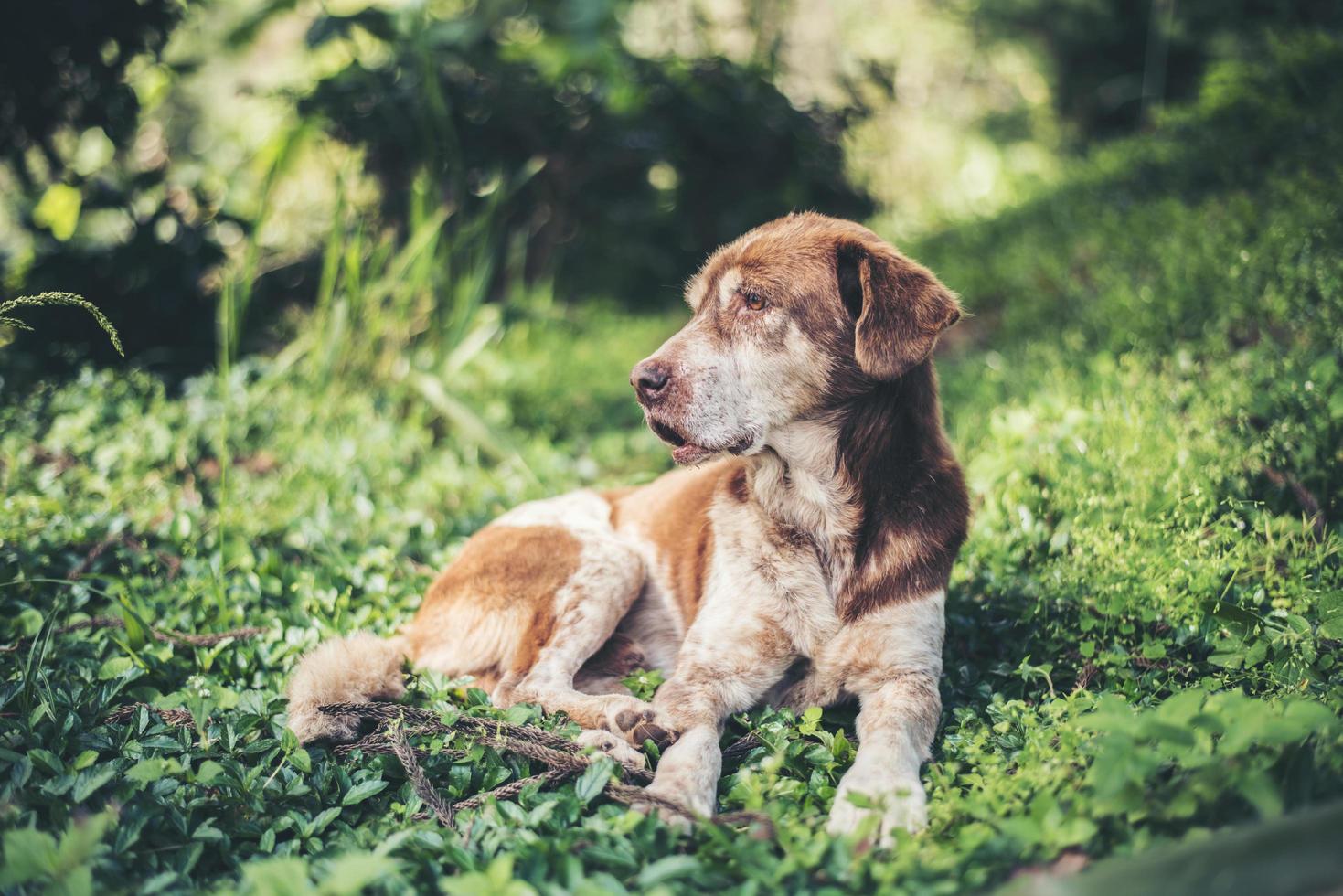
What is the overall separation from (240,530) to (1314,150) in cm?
665

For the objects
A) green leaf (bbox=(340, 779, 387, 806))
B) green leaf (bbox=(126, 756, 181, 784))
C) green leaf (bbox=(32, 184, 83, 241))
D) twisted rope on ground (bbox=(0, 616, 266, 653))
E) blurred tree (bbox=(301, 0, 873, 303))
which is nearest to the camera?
green leaf (bbox=(126, 756, 181, 784))

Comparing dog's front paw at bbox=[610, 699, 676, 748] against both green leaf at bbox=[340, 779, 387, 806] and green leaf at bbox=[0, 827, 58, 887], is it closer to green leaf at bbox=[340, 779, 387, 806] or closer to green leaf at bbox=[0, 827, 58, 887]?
green leaf at bbox=[340, 779, 387, 806]

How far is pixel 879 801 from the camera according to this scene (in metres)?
1.99

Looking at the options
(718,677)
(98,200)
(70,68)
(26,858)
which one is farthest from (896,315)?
(98,200)

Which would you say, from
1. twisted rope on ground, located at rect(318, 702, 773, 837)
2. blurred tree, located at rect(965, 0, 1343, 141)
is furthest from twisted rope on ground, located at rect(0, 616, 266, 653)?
blurred tree, located at rect(965, 0, 1343, 141)

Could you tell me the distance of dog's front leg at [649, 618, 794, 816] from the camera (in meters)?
2.57

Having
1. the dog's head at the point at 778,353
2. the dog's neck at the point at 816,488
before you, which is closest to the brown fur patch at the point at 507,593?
the dog's head at the point at 778,353

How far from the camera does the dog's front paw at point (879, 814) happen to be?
78.7 inches

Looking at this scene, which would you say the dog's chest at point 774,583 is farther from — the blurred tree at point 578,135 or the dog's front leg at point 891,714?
the blurred tree at point 578,135

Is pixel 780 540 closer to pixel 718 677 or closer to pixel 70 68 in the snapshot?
pixel 718 677

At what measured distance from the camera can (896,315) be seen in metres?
2.61

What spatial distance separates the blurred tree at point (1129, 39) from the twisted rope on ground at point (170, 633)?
9038 mm

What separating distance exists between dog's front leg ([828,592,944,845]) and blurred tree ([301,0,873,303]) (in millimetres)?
3747

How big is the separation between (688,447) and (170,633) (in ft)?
6.48
